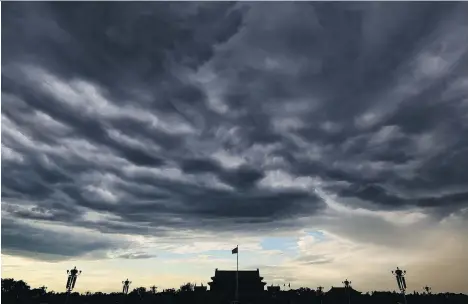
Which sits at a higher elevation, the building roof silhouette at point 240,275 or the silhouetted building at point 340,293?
the building roof silhouette at point 240,275

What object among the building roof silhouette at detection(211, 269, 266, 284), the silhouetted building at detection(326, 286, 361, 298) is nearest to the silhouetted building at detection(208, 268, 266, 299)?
the building roof silhouette at detection(211, 269, 266, 284)

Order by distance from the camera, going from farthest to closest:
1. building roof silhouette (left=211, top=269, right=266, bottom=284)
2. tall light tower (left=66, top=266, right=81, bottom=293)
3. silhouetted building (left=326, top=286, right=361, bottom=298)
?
silhouetted building (left=326, top=286, right=361, bottom=298) → building roof silhouette (left=211, top=269, right=266, bottom=284) → tall light tower (left=66, top=266, right=81, bottom=293)

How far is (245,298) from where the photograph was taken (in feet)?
241

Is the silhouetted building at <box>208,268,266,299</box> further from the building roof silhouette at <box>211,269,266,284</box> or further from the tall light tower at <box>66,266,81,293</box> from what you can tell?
the tall light tower at <box>66,266,81,293</box>

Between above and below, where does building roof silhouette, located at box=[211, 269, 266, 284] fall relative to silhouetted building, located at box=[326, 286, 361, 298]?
above

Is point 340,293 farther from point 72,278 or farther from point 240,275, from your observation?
point 72,278

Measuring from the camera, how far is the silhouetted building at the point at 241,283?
74.6 meters

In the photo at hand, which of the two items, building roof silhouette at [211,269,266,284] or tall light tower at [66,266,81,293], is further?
building roof silhouette at [211,269,266,284]

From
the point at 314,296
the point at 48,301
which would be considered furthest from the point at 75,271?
the point at 314,296

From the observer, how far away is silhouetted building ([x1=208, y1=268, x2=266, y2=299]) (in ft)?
245

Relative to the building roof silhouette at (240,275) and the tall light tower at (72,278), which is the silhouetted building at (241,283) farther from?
the tall light tower at (72,278)

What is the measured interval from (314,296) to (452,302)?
97.7ft

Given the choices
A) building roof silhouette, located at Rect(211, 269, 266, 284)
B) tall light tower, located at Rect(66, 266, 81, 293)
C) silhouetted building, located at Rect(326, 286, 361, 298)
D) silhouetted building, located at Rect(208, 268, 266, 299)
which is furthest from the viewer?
→ silhouetted building, located at Rect(326, 286, 361, 298)

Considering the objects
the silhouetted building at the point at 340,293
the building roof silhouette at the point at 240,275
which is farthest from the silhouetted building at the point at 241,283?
the silhouetted building at the point at 340,293
